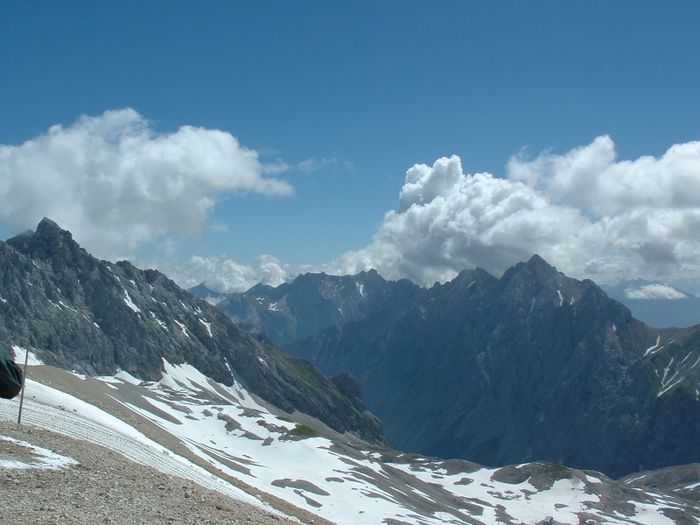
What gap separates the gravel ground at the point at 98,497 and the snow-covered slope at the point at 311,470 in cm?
1210

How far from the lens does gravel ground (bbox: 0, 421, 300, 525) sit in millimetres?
18984

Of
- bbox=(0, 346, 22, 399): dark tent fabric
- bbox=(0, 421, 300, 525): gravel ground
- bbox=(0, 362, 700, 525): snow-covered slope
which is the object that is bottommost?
bbox=(0, 362, 700, 525): snow-covered slope

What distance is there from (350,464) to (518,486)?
6120 cm

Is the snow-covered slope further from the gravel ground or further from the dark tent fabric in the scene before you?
the dark tent fabric

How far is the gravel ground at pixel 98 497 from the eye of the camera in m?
19.0

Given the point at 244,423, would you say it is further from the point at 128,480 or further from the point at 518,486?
the point at 128,480

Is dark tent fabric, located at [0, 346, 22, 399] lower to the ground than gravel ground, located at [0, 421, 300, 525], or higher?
higher

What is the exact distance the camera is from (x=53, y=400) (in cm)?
5022

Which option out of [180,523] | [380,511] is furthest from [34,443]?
[380,511]

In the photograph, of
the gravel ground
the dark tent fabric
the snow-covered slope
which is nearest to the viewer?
the dark tent fabric

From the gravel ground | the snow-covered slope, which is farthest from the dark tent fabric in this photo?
the snow-covered slope

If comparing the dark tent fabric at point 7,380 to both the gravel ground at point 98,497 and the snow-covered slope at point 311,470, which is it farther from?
the snow-covered slope at point 311,470

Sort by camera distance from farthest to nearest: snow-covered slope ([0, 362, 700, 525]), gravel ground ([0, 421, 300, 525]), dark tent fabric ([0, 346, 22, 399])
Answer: snow-covered slope ([0, 362, 700, 525]) < gravel ground ([0, 421, 300, 525]) < dark tent fabric ([0, 346, 22, 399])

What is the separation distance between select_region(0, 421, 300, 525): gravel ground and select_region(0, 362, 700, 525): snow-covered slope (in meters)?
12.1
